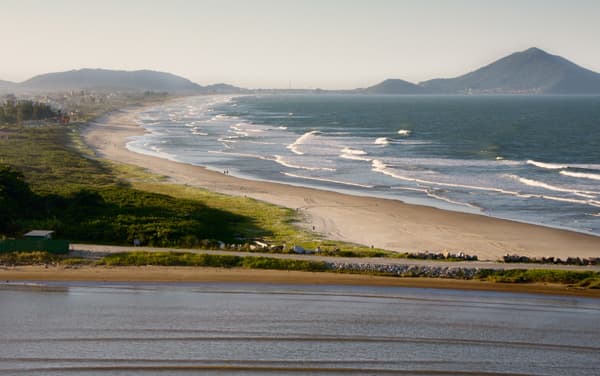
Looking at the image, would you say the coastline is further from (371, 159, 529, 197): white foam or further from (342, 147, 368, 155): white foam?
(342, 147, 368, 155): white foam

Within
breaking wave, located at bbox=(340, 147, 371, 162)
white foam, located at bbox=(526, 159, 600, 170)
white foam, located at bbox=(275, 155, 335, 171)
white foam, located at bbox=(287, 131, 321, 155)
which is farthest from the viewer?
white foam, located at bbox=(287, 131, 321, 155)

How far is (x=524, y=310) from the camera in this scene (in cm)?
2555

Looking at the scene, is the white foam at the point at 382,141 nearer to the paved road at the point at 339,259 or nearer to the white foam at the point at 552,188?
the white foam at the point at 552,188

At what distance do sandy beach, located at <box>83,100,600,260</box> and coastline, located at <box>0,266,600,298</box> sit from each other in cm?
610

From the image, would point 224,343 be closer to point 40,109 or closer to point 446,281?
point 446,281

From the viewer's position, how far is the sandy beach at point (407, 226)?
37.2m

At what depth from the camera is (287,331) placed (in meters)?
22.7

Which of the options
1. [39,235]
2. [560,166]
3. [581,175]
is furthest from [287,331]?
[560,166]

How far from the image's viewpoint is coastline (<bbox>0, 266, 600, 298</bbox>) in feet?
93.4

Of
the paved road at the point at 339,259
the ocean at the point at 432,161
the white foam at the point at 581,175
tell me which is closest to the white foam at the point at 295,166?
the ocean at the point at 432,161

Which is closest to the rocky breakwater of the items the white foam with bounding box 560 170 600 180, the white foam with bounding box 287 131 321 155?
the white foam with bounding box 560 170 600 180

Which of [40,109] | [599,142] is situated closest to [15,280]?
[599,142]

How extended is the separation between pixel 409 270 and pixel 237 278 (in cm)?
712

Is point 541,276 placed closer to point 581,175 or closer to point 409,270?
point 409,270
